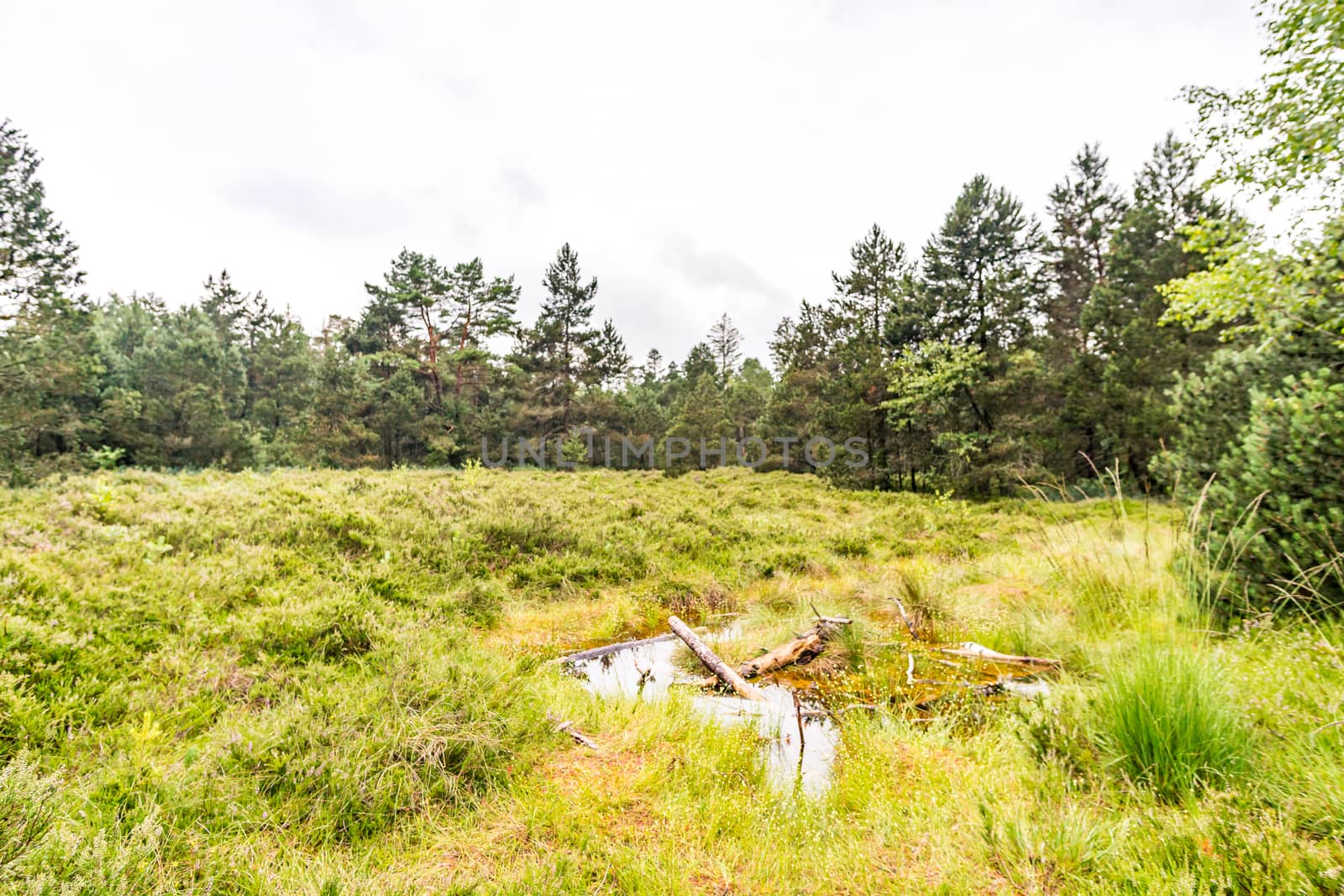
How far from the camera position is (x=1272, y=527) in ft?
13.5

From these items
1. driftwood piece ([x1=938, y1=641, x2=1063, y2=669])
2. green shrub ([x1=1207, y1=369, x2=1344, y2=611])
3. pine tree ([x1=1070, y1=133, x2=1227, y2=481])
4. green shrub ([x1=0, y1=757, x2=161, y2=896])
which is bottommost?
driftwood piece ([x1=938, y1=641, x2=1063, y2=669])

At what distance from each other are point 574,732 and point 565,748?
16cm

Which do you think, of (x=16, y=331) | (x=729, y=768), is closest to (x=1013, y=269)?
(x=729, y=768)

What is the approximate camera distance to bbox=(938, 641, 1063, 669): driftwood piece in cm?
449

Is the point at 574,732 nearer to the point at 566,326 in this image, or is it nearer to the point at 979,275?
the point at 979,275

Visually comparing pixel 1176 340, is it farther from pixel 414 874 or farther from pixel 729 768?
pixel 414 874

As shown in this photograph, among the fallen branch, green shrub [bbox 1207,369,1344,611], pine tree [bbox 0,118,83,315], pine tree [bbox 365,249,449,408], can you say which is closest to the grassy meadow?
the fallen branch

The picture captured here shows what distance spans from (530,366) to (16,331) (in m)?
20.3

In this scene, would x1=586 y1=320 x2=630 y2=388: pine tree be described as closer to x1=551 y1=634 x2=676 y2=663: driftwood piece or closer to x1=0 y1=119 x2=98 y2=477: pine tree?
x1=0 y1=119 x2=98 y2=477: pine tree

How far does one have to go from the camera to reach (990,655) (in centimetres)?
480

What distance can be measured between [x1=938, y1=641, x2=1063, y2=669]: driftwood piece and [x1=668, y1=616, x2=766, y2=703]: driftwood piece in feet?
6.09

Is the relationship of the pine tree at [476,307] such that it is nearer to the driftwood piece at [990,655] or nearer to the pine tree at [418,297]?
the pine tree at [418,297]

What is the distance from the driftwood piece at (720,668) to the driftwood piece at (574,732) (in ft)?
5.06

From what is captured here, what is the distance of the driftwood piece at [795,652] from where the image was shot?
5191 mm
